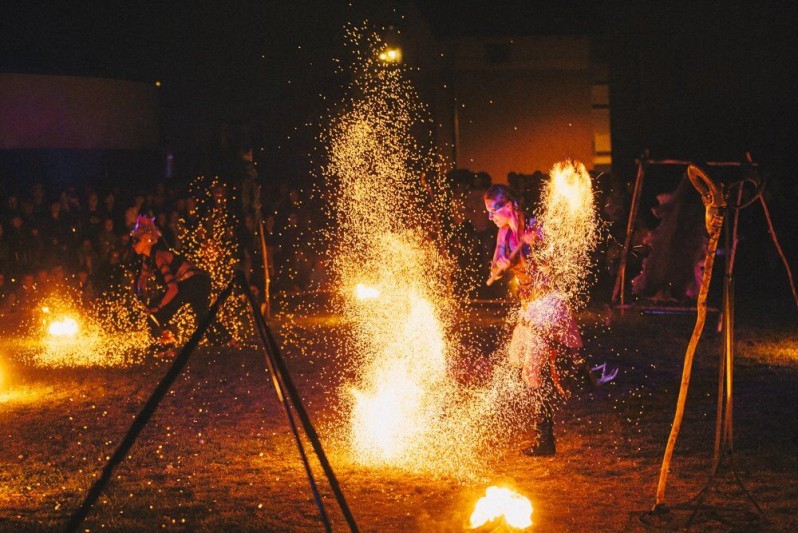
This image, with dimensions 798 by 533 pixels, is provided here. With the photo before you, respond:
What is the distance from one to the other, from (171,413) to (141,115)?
521 inches

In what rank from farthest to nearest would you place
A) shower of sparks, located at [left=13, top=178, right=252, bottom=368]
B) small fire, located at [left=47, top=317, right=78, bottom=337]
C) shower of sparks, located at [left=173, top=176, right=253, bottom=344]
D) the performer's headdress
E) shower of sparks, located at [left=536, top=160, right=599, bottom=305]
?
shower of sparks, located at [left=173, top=176, right=253, bottom=344] < small fire, located at [left=47, top=317, right=78, bottom=337] < shower of sparks, located at [left=13, top=178, right=252, bottom=368] < the performer's headdress < shower of sparks, located at [left=536, top=160, right=599, bottom=305]

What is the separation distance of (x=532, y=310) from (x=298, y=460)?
1915mm

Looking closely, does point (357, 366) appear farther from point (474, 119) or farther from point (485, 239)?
point (474, 119)

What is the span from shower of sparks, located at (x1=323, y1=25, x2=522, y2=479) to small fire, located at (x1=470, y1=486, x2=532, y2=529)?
97cm

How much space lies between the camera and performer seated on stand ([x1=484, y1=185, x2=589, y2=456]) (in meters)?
6.59

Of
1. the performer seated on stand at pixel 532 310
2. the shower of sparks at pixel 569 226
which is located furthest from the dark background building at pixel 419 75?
the performer seated on stand at pixel 532 310

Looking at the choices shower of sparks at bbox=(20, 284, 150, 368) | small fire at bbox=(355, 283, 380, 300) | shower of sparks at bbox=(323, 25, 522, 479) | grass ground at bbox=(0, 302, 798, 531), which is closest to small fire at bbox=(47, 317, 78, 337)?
shower of sparks at bbox=(20, 284, 150, 368)

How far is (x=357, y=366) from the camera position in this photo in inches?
407

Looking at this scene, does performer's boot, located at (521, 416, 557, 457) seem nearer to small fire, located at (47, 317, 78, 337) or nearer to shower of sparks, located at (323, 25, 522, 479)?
shower of sparks, located at (323, 25, 522, 479)

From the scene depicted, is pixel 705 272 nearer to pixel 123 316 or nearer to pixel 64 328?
pixel 64 328

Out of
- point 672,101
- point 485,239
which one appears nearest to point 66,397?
point 485,239

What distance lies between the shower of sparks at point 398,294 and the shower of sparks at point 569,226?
1.38 m

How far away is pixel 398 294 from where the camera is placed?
A: 16109 millimetres

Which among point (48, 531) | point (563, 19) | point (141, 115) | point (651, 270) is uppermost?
point (563, 19)
